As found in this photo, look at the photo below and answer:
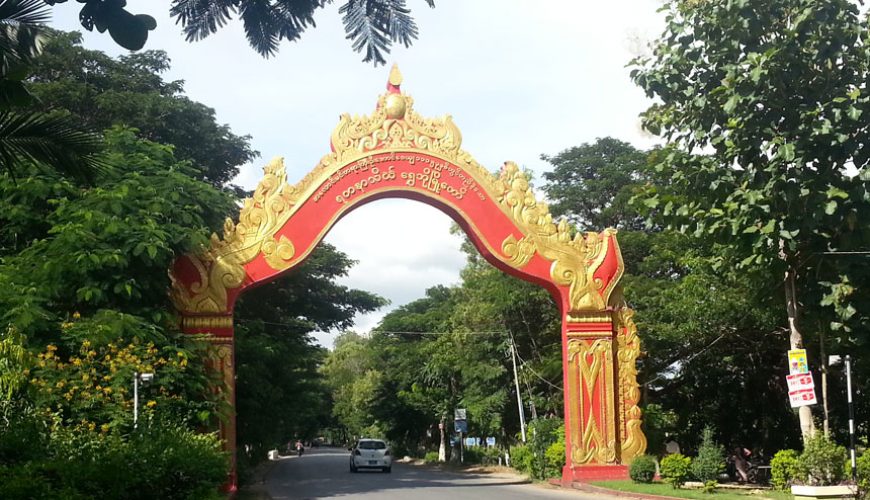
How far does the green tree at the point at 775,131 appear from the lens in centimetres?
1368

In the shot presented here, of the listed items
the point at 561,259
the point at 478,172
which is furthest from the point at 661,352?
the point at 478,172

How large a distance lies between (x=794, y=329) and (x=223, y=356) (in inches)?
413

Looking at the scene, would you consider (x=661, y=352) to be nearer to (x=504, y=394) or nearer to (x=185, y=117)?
(x=504, y=394)

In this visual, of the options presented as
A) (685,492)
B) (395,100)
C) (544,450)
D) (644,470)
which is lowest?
(685,492)

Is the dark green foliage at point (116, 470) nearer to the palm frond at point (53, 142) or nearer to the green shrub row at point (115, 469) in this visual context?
the green shrub row at point (115, 469)

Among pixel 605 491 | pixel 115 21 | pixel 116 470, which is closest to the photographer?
pixel 115 21

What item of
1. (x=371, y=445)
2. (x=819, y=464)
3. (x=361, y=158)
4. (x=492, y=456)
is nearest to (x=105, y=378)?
(x=361, y=158)

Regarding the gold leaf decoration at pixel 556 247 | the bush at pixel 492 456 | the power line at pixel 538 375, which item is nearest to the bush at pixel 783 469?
the gold leaf decoration at pixel 556 247

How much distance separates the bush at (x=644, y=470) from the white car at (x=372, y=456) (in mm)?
14489

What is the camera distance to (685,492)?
16.5m

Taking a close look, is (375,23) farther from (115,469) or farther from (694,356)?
(694,356)

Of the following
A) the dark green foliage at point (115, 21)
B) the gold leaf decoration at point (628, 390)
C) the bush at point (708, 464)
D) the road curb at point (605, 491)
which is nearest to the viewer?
the dark green foliage at point (115, 21)

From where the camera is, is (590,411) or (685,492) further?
(590,411)

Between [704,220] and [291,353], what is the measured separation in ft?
45.9
